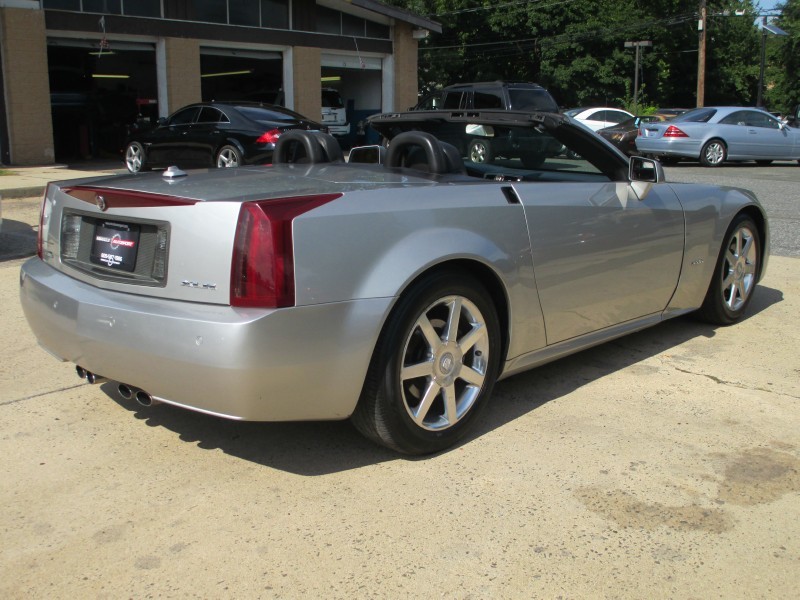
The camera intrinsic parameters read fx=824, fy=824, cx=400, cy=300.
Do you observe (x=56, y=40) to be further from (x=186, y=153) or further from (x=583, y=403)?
(x=583, y=403)

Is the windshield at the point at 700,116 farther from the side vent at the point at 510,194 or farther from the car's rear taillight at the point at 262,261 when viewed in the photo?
the car's rear taillight at the point at 262,261

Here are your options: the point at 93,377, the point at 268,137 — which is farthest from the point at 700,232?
the point at 268,137

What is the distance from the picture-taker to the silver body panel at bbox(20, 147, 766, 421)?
3031 mm

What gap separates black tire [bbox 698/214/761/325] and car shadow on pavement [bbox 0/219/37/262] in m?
6.31

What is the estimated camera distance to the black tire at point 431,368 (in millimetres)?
3334

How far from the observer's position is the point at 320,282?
10.1 ft

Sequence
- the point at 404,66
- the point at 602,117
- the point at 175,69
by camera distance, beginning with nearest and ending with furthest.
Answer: the point at 175,69
the point at 602,117
the point at 404,66

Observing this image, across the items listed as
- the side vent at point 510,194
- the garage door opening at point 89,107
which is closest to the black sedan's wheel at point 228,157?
the garage door opening at point 89,107

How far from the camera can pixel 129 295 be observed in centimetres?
329

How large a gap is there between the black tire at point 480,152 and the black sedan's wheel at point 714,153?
57.2 ft

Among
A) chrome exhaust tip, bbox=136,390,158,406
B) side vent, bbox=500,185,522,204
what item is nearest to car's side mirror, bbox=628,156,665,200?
side vent, bbox=500,185,522,204

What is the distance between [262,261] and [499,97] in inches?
607

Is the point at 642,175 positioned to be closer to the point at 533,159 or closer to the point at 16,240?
the point at 533,159

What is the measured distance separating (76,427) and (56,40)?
17461 mm
